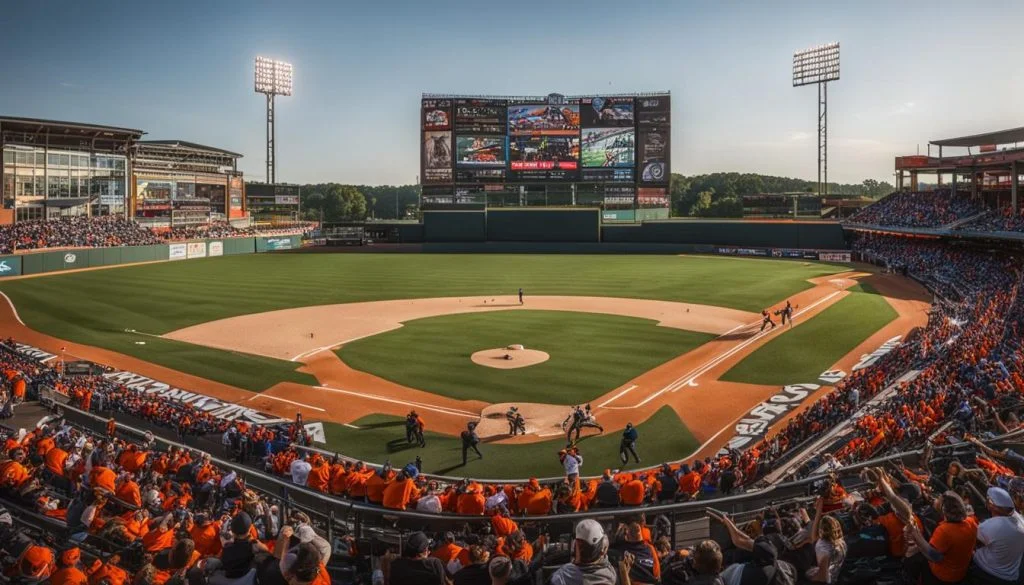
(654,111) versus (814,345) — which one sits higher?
(654,111)

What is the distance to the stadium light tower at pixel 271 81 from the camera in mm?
97625

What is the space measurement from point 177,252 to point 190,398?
50509mm

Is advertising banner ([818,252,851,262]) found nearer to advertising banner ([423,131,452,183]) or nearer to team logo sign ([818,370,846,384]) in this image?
advertising banner ([423,131,452,183])

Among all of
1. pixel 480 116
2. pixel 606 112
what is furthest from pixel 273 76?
pixel 606 112

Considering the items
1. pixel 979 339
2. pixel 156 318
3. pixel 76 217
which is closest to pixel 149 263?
pixel 76 217

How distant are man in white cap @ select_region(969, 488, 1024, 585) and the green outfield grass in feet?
71.8

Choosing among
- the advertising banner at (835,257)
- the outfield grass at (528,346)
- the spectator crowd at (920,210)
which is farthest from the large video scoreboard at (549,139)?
the outfield grass at (528,346)

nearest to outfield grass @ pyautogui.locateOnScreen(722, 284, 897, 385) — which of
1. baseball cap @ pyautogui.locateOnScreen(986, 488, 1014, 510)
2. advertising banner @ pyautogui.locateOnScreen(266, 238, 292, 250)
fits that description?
baseball cap @ pyautogui.locateOnScreen(986, 488, 1014, 510)

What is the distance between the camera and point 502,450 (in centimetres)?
1762

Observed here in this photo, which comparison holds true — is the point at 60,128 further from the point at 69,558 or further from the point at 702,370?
the point at 69,558

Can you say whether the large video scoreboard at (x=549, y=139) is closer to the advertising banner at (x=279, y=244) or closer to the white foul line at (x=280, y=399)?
the advertising banner at (x=279, y=244)

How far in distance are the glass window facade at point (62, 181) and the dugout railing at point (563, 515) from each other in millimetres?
66657

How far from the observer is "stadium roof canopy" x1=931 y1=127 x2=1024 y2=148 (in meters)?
49.9

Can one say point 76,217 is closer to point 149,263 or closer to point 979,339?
point 149,263
